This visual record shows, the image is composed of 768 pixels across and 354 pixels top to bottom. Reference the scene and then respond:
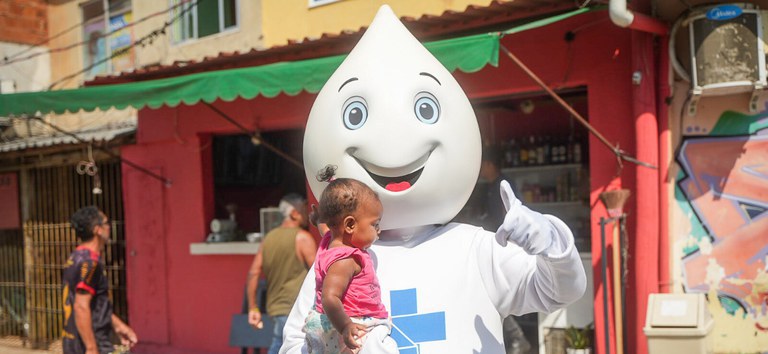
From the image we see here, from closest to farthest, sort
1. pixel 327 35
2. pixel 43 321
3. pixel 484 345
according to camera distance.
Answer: pixel 484 345, pixel 327 35, pixel 43 321

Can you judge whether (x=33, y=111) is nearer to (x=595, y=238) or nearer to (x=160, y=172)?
(x=160, y=172)

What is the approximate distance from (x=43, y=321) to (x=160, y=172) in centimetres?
348

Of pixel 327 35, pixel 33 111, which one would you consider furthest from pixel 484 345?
pixel 33 111

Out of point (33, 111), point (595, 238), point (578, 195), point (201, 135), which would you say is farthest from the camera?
point (201, 135)

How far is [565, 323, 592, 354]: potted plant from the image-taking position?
642 cm

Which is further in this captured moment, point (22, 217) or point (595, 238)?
point (22, 217)

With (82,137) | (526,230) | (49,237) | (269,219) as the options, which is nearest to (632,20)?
(526,230)

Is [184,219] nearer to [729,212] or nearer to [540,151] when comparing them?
[540,151]

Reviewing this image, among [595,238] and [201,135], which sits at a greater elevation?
[201,135]

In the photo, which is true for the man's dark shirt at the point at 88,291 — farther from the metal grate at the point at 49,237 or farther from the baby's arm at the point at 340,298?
the metal grate at the point at 49,237

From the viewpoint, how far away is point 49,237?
1111cm

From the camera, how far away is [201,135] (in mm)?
8953

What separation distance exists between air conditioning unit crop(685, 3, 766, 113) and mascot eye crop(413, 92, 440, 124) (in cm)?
304

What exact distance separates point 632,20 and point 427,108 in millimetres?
2588
